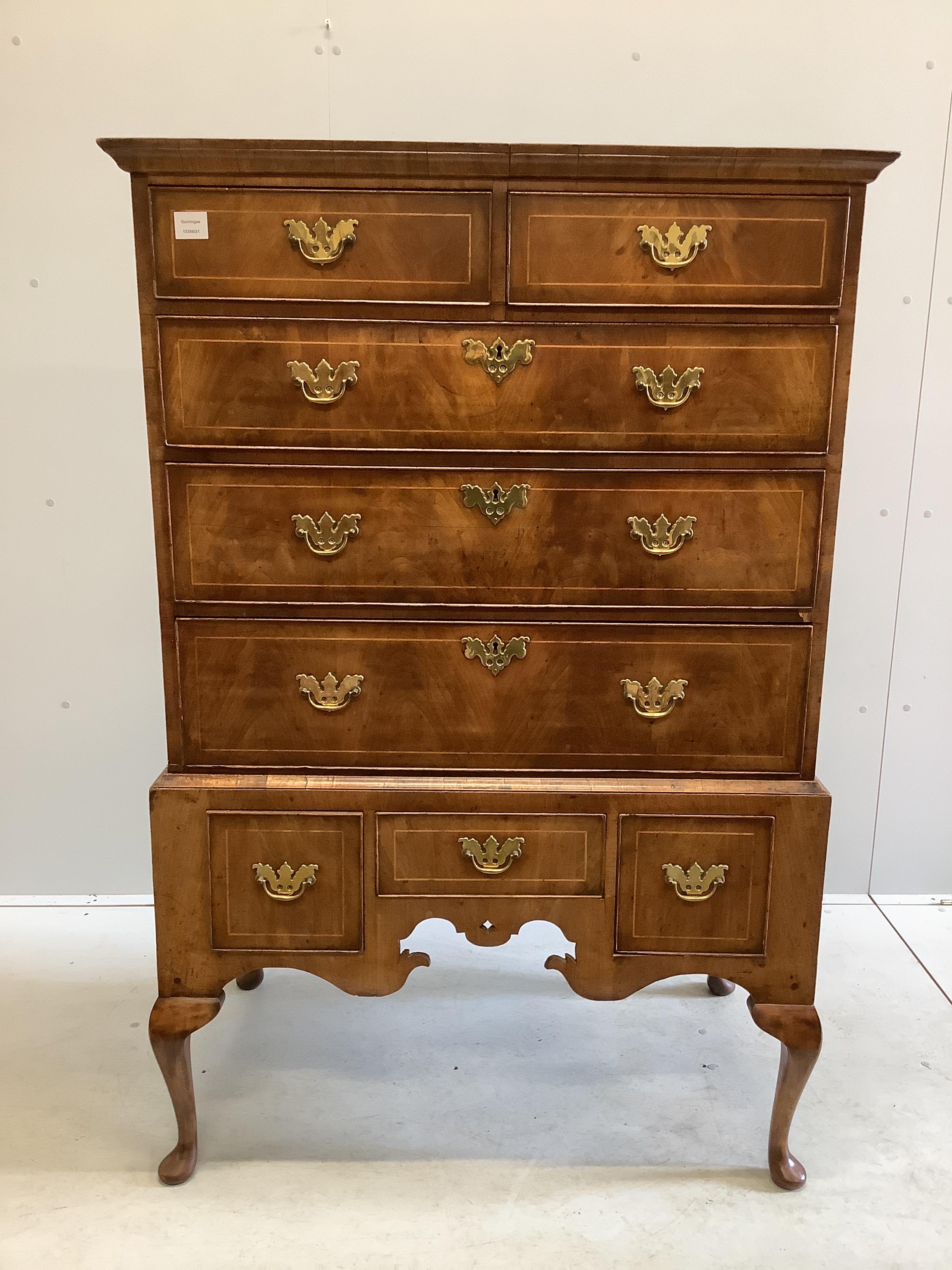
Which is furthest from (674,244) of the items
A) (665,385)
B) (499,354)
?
(499,354)

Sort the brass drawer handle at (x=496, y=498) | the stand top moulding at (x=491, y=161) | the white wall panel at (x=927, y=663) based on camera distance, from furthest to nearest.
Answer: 1. the white wall panel at (x=927, y=663)
2. the brass drawer handle at (x=496, y=498)
3. the stand top moulding at (x=491, y=161)

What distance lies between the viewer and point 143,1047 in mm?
2174

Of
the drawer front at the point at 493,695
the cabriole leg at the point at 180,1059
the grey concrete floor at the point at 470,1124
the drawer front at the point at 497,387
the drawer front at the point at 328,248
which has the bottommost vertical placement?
the grey concrete floor at the point at 470,1124

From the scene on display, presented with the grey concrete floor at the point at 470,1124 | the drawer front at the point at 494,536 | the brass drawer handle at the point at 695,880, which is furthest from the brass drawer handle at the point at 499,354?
the grey concrete floor at the point at 470,1124

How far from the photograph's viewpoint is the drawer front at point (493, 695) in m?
1.69

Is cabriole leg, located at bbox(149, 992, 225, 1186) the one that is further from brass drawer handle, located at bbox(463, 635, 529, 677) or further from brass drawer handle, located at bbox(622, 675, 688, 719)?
brass drawer handle, located at bbox(622, 675, 688, 719)

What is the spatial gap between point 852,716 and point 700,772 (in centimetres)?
122

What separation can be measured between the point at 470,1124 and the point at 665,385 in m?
1.46

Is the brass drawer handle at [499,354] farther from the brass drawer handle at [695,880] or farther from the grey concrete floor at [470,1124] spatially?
the grey concrete floor at [470,1124]

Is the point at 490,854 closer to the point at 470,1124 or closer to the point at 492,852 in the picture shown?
the point at 492,852

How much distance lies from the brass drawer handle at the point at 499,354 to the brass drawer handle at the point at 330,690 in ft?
1.86

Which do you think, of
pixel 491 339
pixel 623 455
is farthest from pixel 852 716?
pixel 491 339

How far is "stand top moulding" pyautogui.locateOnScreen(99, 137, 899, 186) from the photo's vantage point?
1498 millimetres

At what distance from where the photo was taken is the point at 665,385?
160cm
